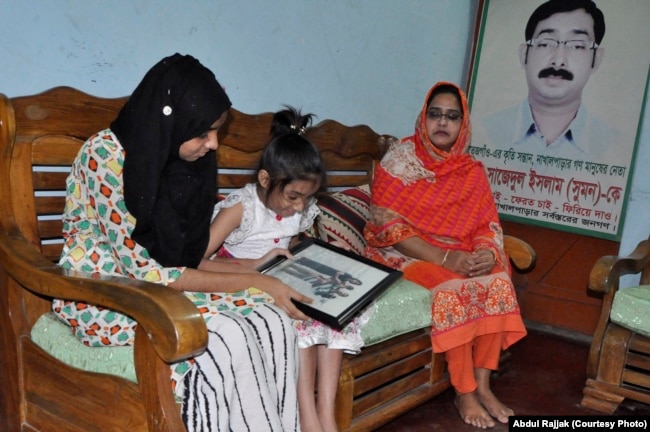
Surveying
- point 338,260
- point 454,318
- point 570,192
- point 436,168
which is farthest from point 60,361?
point 570,192

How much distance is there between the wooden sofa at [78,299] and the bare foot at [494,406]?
0.32 metres

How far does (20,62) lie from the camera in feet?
6.95

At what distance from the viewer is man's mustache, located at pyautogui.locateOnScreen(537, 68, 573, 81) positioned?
3.89 meters

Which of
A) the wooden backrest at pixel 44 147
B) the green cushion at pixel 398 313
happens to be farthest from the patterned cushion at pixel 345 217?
the wooden backrest at pixel 44 147

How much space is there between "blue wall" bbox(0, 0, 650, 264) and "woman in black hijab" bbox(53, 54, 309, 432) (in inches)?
22.1

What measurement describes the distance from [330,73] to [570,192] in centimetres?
168

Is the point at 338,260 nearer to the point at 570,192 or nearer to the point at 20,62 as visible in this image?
the point at 20,62

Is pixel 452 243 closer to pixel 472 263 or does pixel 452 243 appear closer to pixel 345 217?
pixel 472 263

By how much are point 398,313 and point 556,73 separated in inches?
85.2

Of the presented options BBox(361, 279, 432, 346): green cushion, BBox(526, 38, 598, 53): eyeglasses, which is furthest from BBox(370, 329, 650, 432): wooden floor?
BBox(526, 38, 598, 53): eyeglasses

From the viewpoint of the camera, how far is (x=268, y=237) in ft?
7.86

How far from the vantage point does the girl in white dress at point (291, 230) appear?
7.20ft

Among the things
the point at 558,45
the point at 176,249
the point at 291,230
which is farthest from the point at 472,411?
the point at 558,45

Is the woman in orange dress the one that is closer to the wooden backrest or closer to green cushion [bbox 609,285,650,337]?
green cushion [bbox 609,285,650,337]
